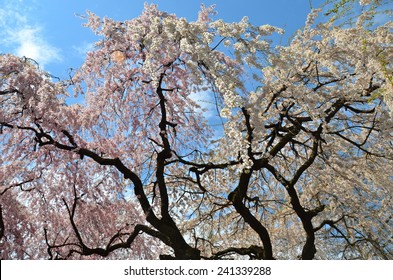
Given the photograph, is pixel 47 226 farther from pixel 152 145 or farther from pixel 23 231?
pixel 152 145

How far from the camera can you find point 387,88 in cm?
509

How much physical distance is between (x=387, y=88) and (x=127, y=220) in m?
6.32

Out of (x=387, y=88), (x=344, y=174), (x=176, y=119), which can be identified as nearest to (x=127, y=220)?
(x=176, y=119)

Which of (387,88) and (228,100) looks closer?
(228,100)

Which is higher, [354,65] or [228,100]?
[354,65]

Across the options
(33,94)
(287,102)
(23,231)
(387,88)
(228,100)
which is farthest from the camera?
(23,231)

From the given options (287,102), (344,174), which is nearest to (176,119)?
(287,102)

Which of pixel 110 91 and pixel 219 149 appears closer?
pixel 110 91

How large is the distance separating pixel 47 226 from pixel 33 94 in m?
3.32

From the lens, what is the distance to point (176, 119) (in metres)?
9.04

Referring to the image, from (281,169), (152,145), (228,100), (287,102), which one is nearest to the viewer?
(228,100)

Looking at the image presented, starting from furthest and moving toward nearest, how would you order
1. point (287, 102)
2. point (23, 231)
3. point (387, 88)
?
1. point (23, 231)
2. point (287, 102)
3. point (387, 88)

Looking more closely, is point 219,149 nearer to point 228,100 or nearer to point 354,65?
point 354,65

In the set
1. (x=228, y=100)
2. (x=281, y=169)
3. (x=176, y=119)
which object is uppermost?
(x=176, y=119)
